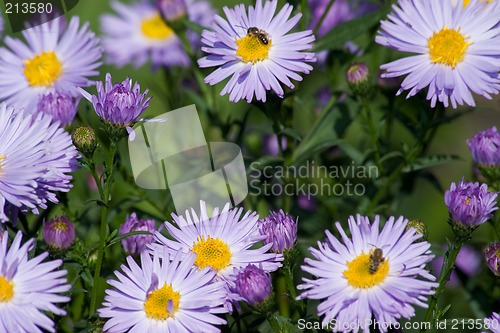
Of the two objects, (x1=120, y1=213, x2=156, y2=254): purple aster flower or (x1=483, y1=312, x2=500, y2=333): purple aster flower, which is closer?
(x1=483, y1=312, x2=500, y2=333): purple aster flower

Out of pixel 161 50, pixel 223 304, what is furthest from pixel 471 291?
pixel 161 50

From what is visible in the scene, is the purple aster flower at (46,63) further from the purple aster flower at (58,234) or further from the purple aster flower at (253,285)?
the purple aster flower at (253,285)

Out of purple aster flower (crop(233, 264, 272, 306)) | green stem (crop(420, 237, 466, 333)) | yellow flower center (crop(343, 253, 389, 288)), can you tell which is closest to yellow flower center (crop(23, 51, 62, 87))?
purple aster flower (crop(233, 264, 272, 306))

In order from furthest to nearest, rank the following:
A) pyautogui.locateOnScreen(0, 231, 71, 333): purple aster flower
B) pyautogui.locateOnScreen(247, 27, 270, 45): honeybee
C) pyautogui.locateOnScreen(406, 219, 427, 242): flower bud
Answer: pyautogui.locateOnScreen(247, 27, 270, 45): honeybee
pyautogui.locateOnScreen(406, 219, 427, 242): flower bud
pyautogui.locateOnScreen(0, 231, 71, 333): purple aster flower

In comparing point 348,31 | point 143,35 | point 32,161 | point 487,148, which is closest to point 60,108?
point 32,161

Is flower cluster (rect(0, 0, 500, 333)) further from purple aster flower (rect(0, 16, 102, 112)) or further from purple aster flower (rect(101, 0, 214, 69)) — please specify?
purple aster flower (rect(101, 0, 214, 69))

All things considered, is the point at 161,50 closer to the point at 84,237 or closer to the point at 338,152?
the point at 338,152
